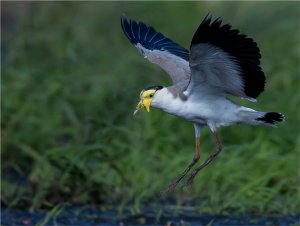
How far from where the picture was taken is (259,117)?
6.59 meters

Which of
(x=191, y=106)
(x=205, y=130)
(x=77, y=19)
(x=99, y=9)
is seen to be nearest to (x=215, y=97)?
(x=191, y=106)

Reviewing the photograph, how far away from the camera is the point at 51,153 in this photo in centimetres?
727

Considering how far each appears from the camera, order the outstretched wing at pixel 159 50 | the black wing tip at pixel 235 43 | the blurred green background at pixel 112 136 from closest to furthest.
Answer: the black wing tip at pixel 235 43, the outstretched wing at pixel 159 50, the blurred green background at pixel 112 136

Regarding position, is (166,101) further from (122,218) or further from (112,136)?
(112,136)

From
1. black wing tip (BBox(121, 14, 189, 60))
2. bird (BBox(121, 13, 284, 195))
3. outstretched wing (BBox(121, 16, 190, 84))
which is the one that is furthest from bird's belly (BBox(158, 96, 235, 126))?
black wing tip (BBox(121, 14, 189, 60))

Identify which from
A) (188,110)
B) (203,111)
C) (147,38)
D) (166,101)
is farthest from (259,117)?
(147,38)

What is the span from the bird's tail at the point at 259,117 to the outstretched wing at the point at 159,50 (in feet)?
1.82

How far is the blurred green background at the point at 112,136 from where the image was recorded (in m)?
7.36

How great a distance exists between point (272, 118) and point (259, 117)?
0.31ft

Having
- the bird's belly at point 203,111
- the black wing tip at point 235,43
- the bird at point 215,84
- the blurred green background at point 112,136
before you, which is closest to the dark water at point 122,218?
the blurred green background at point 112,136

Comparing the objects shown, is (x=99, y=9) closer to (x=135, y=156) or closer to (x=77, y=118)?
(x=77, y=118)

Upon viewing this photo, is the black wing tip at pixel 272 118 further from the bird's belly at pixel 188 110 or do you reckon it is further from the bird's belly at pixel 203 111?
the bird's belly at pixel 188 110

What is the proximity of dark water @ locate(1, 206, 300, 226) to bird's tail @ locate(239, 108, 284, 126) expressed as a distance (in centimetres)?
80

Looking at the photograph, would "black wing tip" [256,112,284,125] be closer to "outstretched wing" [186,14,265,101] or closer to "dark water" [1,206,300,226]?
"outstretched wing" [186,14,265,101]
